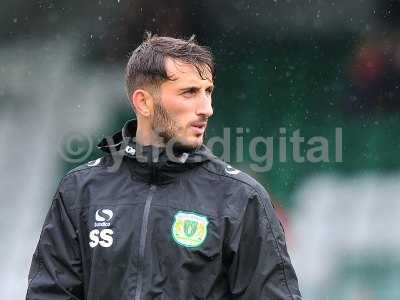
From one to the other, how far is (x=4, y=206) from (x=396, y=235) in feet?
6.10

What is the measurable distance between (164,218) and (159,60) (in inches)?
16.0

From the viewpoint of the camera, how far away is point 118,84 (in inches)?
166

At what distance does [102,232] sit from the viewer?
2092mm

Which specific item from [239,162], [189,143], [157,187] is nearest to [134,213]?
[157,187]

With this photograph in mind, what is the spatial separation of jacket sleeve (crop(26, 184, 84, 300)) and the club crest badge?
26 cm

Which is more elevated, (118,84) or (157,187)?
(118,84)

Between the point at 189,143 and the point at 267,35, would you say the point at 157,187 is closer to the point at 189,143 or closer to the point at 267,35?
the point at 189,143

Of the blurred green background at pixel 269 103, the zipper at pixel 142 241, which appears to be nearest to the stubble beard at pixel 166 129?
the zipper at pixel 142 241

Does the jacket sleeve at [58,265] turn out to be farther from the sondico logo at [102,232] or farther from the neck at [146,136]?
the neck at [146,136]

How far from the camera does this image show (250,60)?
4.24m

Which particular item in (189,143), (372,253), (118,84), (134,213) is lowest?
(372,253)

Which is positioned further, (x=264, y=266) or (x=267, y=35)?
(x=267, y=35)

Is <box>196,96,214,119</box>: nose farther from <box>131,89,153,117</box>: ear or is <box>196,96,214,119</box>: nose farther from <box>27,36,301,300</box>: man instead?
<box>131,89,153,117</box>: ear

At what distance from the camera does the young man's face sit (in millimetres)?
2156
